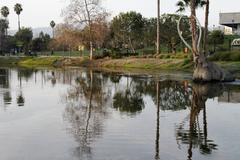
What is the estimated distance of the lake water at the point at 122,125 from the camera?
1389 centimetres

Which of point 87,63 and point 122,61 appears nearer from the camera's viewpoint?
point 122,61

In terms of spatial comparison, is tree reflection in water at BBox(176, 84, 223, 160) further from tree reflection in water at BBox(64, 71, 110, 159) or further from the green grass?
the green grass

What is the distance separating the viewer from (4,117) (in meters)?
20.5

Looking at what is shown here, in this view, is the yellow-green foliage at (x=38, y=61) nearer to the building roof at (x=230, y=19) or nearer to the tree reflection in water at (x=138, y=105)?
the building roof at (x=230, y=19)

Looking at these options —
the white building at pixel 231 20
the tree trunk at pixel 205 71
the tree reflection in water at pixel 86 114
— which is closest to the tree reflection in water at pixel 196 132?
the tree reflection in water at pixel 86 114

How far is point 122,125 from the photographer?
18.2m

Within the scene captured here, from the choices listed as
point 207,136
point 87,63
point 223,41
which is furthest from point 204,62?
point 223,41

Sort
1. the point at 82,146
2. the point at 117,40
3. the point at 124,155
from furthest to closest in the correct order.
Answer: the point at 117,40 → the point at 82,146 → the point at 124,155

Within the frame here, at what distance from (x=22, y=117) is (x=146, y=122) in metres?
5.29

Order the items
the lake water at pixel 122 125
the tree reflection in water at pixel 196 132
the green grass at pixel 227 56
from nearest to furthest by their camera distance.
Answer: the lake water at pixel 122 125
the tree reflection in water at pixel 196 132
the green grass at pixel 227 56

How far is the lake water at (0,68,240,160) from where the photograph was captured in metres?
13.9

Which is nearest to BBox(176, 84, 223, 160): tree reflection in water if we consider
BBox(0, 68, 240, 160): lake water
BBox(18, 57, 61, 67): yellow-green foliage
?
BBox(0, 68, 240, 160): lake water

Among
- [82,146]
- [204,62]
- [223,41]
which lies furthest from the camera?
[223,41]

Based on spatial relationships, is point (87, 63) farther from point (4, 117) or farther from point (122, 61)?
point (4, 117)
